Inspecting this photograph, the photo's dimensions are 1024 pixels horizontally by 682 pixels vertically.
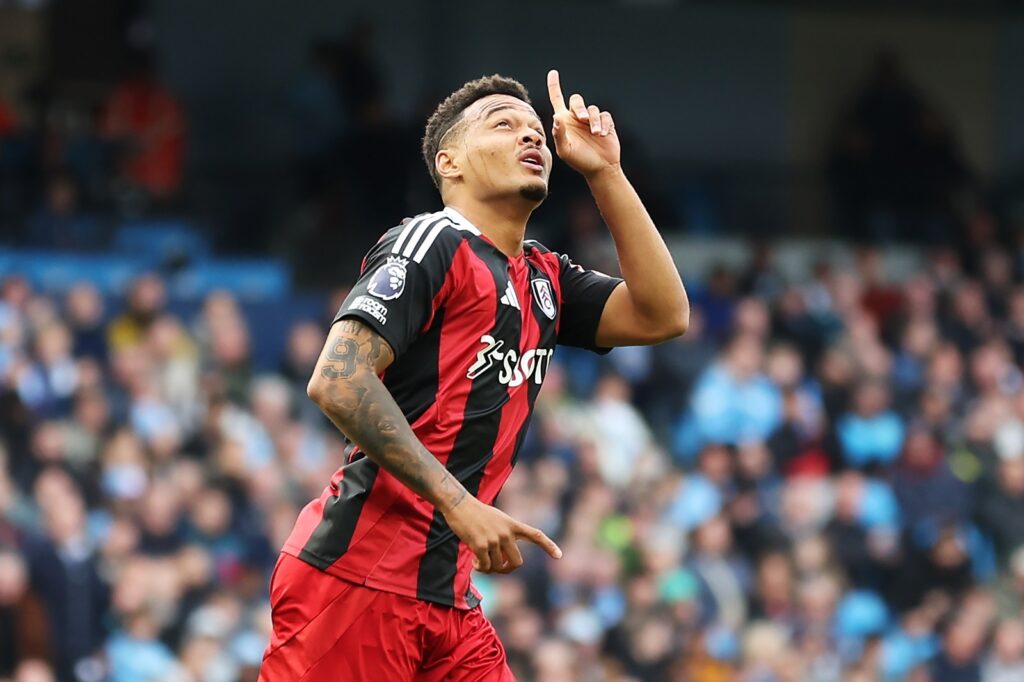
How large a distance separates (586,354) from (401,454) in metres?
10.4

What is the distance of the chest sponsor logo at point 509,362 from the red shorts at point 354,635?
640mm

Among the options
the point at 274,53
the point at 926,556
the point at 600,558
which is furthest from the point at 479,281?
the point at 274,53

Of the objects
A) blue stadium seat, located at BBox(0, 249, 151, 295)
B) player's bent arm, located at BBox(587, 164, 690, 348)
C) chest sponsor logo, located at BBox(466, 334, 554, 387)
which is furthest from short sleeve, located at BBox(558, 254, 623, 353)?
blue stadium seat, located at BBox(0, 249, 151, 295)

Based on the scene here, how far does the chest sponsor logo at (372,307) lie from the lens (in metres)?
4.60

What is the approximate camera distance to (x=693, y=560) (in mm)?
12297

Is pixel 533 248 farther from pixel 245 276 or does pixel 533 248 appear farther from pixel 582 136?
pixel 245 276

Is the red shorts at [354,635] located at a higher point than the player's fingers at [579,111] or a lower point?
lower

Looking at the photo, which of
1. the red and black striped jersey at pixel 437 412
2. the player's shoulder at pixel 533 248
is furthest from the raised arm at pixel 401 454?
the player's shoulder at pixel 533 248

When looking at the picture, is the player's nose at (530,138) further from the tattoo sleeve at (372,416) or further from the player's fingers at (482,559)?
the player's fingers at (482,559)

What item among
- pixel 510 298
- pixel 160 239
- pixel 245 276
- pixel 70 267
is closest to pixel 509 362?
pixel 510 298

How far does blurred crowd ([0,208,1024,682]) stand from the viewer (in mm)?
10242

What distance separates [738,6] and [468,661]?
16.2 metres

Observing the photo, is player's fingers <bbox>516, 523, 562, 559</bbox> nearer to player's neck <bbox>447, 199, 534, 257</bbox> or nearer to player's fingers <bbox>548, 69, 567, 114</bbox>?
player's neck <bbox>447, 199, 534, 257</bbox>

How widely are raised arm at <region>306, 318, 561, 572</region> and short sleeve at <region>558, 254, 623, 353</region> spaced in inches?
38.5
